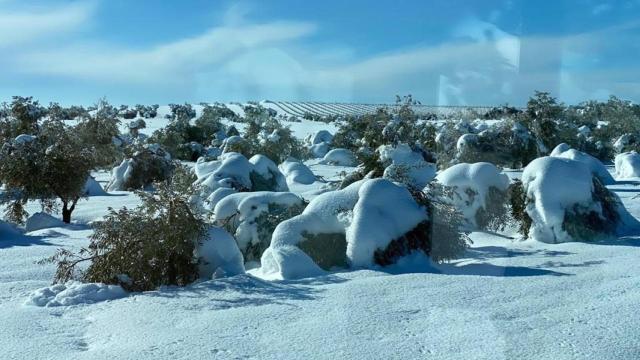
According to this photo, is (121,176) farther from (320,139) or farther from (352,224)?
(320,139)

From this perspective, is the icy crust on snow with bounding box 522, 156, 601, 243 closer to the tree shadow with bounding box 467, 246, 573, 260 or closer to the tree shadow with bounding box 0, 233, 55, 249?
the tree shadow with bounding box 467, 246, 573, 260

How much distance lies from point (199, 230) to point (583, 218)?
5.27 metres

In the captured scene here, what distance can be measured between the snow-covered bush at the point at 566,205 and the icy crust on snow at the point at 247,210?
3.41 metres

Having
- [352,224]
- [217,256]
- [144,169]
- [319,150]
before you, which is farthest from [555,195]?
[319,150]

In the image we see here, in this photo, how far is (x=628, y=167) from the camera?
65.7 ft

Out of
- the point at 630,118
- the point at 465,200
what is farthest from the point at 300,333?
the point at 630,118

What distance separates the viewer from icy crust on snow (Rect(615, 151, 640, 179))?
1976 cm

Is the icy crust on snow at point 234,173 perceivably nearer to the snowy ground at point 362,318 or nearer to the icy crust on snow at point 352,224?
the icy crust on snow at point 352,224

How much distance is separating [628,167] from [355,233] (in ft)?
47.9

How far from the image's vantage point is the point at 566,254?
848cm

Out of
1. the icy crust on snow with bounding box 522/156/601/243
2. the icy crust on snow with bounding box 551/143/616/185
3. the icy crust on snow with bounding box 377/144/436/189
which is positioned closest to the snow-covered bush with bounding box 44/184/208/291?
the icy crust on snow with bounding box 377/144/436/189

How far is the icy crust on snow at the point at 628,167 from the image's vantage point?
19.8 meters

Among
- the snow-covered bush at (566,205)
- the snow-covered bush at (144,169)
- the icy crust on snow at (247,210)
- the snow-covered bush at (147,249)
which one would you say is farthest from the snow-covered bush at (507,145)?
the snow-covered bush at (147,249)

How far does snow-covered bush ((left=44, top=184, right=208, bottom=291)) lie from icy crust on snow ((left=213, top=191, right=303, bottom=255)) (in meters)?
1.62
